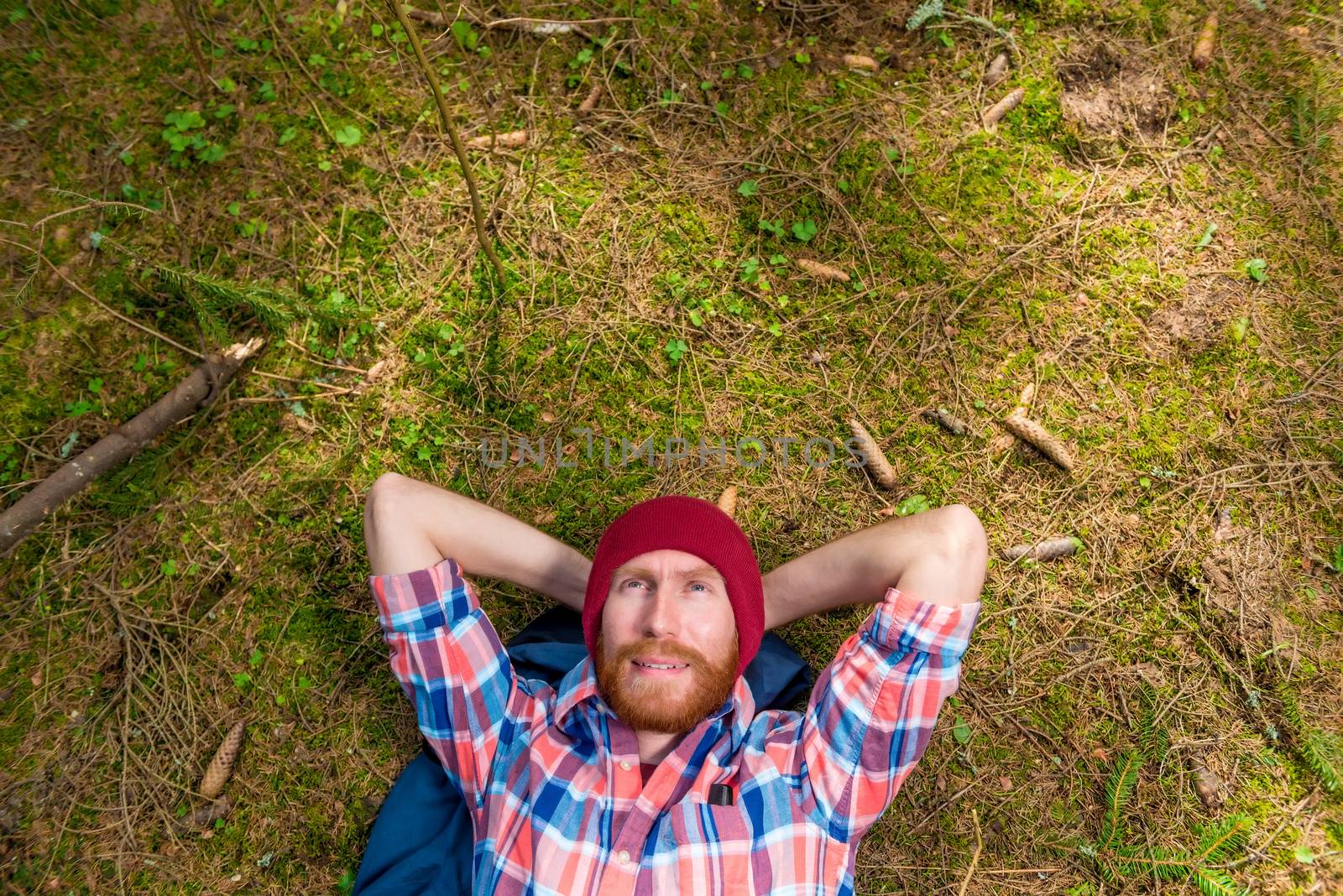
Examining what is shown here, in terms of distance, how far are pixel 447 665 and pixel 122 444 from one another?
2309 millimetres

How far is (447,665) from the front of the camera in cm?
286

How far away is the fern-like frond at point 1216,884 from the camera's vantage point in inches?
128

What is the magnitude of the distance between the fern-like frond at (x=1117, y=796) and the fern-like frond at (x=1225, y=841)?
0.34 metres

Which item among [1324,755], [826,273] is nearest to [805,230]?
[826,273]

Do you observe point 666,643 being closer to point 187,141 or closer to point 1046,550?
point 1046,550

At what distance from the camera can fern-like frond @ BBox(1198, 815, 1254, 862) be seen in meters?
3.32

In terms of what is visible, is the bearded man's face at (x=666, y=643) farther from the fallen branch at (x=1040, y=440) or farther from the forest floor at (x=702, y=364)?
the fallen branch at (x=1040, y=440)

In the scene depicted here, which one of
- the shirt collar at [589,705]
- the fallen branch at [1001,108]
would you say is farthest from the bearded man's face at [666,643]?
the fallen branch at [1001,108]

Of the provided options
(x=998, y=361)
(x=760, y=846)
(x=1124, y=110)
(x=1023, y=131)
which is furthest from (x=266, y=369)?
(x=1124, y=110)

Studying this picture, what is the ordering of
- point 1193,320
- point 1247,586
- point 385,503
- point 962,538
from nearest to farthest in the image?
point 962,538 → point 385,503 → point 1247,586 → point 1193,320

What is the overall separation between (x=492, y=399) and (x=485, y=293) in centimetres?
59

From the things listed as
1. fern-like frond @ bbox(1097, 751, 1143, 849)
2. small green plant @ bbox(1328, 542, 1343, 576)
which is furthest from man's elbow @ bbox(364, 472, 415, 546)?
small green plant @ bbox(1328, 542, 1343, 576)

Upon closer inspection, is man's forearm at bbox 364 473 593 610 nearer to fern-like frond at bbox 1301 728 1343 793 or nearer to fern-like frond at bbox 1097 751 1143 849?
fern-like frond at bbox 1097 751 1143 849

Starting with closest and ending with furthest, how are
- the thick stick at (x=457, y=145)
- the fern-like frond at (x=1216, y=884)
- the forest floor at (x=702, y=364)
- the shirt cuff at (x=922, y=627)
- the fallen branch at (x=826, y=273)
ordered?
1. the shirt cuff at (x=922, y=627)
2. the thick stick at (x=457, y=145)
3. the fern-like frond at (x=1216, y=884)
4. the forest floor at (x=702, y=364)
5. the fallen branch at (x=826, y=273)
